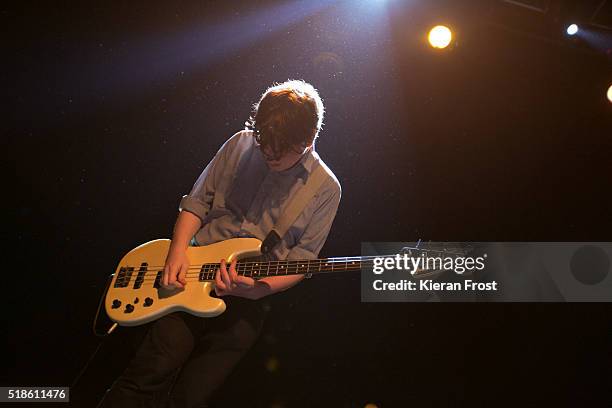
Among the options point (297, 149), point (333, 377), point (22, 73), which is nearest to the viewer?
point (297, 149)

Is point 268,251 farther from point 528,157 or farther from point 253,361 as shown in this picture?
point 528,157

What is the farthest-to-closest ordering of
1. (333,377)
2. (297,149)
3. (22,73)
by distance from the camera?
(22,73), (333,377), (297,149)

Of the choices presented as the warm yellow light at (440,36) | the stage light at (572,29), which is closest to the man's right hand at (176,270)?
the warm yellow light at (440,36)

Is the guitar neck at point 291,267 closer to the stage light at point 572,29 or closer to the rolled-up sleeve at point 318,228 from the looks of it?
the rolled-up sleeve at point 318,228

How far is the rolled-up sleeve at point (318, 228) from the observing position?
8.83 ft

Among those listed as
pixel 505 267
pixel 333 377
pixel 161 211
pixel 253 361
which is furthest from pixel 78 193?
pixel 505 267

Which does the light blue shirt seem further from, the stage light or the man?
the stage light

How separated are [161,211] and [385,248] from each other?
1.48 meters

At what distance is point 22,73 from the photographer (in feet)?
11.4

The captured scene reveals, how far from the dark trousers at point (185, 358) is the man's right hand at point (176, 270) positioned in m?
0.16

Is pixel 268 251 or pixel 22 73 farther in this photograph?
pixel 22 73

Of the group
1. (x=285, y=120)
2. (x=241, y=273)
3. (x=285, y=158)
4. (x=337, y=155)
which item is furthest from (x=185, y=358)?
(x=337, y=155)

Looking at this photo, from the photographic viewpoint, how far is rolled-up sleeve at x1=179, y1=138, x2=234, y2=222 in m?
2.74

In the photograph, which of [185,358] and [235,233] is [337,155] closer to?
[235,233]
